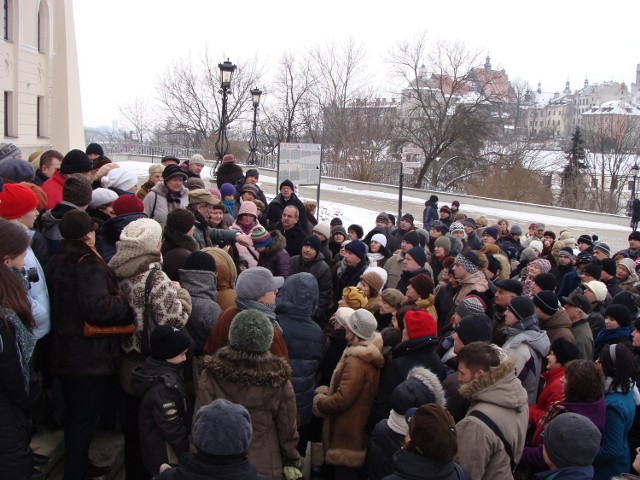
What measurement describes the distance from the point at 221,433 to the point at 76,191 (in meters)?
2.85

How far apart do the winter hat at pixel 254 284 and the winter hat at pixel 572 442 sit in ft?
6.67

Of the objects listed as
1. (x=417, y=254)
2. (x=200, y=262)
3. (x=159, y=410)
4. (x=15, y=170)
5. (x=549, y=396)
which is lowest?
(x=549, y=396)

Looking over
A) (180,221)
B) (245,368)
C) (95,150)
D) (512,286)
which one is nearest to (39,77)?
(95,150)

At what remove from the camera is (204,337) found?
174 inches

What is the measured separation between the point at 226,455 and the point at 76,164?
4163 millimetres

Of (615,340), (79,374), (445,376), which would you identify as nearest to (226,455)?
(79,374)

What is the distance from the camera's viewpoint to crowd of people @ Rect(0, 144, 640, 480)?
3.34m

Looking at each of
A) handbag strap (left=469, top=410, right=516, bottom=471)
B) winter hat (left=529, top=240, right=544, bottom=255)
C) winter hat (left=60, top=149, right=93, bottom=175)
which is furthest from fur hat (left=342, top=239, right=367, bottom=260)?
winter hat (left=529, top=240, right=544, bottom=255)

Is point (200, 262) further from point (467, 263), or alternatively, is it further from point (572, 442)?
point (467, 263)

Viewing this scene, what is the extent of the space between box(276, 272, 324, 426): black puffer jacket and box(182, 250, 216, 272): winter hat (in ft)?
1.89

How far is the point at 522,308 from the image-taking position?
4.95 meters

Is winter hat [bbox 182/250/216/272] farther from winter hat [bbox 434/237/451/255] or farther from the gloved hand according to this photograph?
winter hat [bbox 434/237/451/255]

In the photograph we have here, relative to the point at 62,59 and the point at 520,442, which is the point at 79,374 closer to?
the point at 520,442

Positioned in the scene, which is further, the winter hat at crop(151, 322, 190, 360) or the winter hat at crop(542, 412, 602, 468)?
the winter hat at crop(151, 322, 190, 360)
